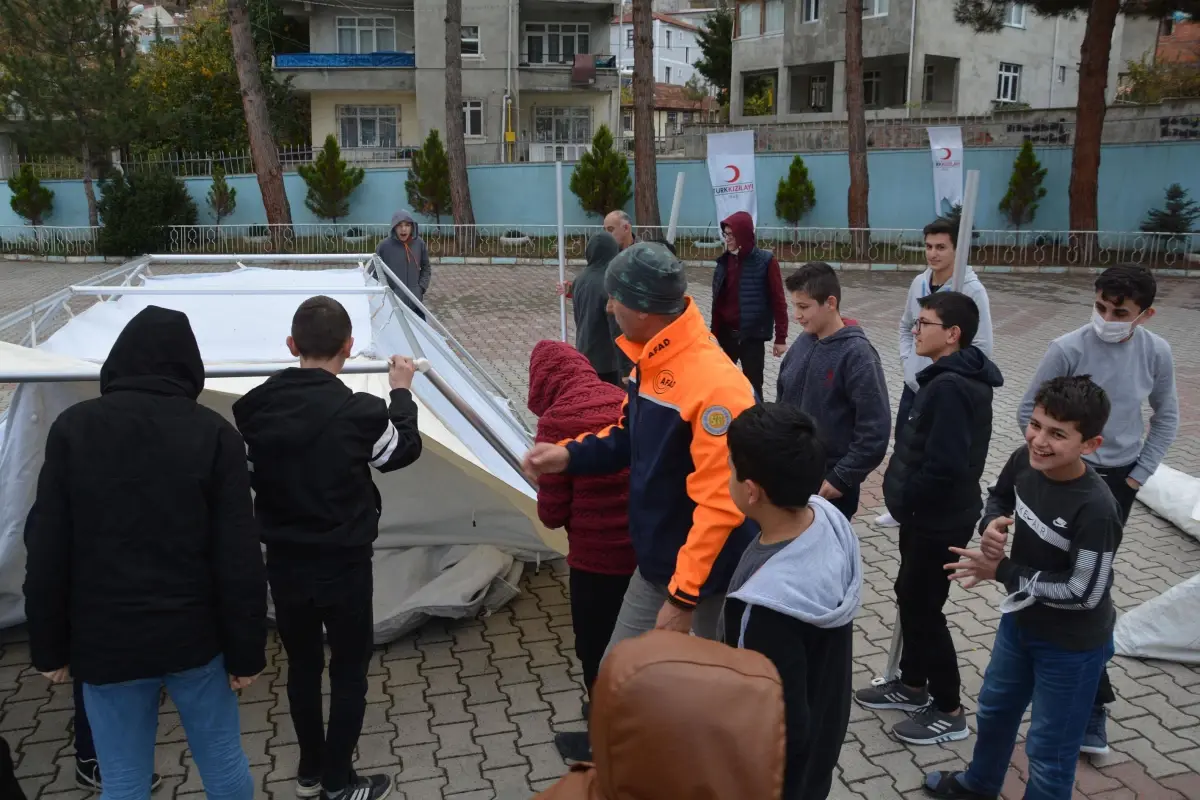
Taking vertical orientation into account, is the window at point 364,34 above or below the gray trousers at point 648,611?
above

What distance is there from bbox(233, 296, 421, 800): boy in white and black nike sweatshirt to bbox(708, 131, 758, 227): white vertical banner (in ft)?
50.9

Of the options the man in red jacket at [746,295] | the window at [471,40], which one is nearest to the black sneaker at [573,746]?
the man in red jacket at [746,295]

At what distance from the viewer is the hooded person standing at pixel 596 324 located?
6191 mm

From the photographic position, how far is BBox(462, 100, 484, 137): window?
32.7 metres

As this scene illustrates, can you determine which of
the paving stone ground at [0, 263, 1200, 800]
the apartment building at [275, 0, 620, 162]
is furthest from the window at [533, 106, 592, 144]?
the paving stone ground at [0, 263, 1200, 800]

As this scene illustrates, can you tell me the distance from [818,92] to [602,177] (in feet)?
54.1

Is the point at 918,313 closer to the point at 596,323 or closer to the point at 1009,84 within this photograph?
the point at 596,323

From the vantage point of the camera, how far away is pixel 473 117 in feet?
108

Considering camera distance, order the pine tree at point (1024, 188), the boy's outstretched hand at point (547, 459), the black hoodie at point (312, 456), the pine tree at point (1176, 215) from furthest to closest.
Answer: the pine tree at point (1024, 188) < the pine tree at point (1176, 215) < the boy's outstretched hand at point (547, 459) < the black hoodie at point (312, 456)

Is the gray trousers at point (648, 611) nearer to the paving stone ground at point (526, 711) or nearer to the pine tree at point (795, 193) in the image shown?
the paving stone ground at point (526, 711)

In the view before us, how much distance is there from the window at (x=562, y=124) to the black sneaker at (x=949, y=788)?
107 ft

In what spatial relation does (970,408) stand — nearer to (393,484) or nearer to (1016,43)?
(393,484)

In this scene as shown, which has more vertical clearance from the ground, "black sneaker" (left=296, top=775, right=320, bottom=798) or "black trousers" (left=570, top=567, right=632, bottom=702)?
"black trousers" (left=570, top=567, right=632, bottom=702)

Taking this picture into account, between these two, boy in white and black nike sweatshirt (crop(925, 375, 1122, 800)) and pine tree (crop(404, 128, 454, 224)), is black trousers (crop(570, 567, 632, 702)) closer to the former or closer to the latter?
boy in white and black nike sweatshirt (crop(925, 375, 1122, 800))
